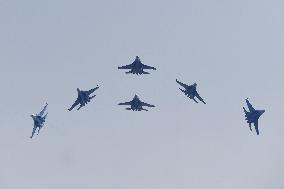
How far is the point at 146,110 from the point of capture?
405ft

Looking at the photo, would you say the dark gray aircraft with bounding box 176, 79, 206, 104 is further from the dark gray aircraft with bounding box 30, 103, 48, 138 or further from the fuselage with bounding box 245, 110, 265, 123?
the dark gray aircraft with bounding box 30, 103, 48, 138

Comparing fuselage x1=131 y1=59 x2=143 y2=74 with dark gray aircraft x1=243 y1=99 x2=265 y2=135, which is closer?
fuselage x1=131 y1=59 x2=143 y2=74

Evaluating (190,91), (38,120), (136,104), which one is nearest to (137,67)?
(136,104)

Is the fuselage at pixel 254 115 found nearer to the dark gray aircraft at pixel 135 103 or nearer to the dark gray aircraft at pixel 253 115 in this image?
the dark gray aircraft at pixel 253 115

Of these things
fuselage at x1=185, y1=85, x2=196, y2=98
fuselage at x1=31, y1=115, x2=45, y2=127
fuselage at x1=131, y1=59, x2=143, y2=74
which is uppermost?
fuselage at x1=131, y1=59, x2=143, y2=74

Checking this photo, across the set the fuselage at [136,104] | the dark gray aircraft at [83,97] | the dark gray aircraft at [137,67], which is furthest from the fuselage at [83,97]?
the dark gray aircraft at [137,67]

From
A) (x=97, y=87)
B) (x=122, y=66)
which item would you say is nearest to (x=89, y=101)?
(x=97, y=87)

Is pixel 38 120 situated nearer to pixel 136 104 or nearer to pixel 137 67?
pixel 136 104

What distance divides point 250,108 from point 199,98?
13.8 meters

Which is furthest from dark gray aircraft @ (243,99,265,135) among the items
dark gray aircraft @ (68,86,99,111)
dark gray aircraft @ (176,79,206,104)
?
dark gray aircraft @ (68,86,99,111)

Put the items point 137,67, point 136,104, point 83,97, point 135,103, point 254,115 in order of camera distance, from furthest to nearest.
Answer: point 136,104 < point 135,103 < point 254,115 < point 83,97 < point 137,67

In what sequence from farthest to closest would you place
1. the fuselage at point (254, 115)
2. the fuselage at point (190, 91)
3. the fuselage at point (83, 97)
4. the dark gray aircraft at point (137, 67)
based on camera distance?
the fuselage at point (254, 115) < the fuselage at point (83, 97) < the fuselage at point (190, 91) < the dark gray aircraft at point (137, 67)

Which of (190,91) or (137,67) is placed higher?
(137,67)

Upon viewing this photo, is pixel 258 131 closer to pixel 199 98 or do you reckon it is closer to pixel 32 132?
pixel 199 98
